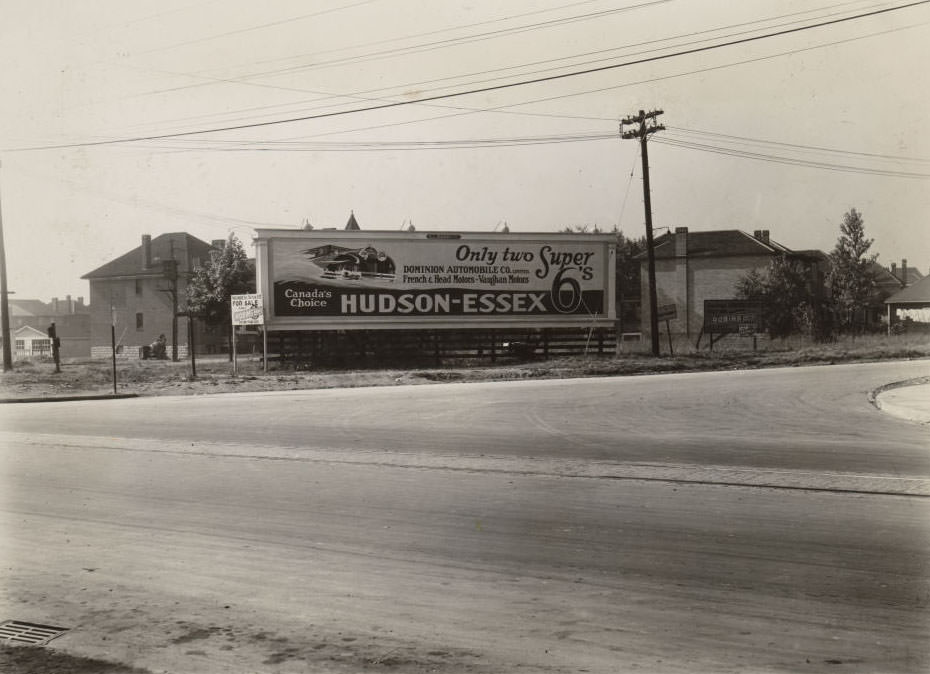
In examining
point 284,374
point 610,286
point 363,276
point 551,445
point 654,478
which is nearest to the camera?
point 654,478

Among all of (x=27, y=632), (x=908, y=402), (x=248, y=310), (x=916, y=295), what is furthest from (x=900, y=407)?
(x=916, y=295)

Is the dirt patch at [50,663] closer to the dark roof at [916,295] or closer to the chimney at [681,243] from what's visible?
the chimney at [681,243]

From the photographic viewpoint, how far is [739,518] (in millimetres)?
7156

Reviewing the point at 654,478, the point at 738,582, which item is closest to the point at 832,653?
the point at 738,582

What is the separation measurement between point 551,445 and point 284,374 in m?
19.2

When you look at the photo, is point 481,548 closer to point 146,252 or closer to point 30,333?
point 146,252

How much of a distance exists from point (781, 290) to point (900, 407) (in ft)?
143

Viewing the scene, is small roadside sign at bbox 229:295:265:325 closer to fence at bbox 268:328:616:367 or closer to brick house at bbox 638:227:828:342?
fence at bbox 268:328:616:367

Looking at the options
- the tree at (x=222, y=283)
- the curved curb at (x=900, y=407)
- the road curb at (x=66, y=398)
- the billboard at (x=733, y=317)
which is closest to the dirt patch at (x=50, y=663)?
the curved curb at (x=900, y=407)

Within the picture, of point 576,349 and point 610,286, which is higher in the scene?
point 610,286

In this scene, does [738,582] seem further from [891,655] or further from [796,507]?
[796,507]

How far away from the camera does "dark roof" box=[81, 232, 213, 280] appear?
70125 millimetres

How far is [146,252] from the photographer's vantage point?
229ft

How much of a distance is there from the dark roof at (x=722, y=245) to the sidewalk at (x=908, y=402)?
145ft
